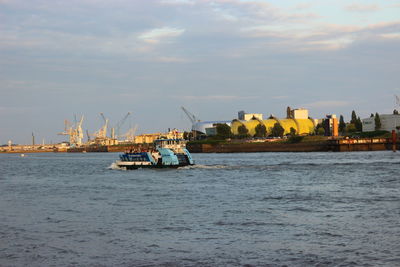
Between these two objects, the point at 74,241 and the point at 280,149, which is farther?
the point at 280,149

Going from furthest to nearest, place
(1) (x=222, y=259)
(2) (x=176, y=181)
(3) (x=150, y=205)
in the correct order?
1. (2) (x=176, y=181)
2. (3) (x=150, y=205)
3. (1) (x=222, y=259)

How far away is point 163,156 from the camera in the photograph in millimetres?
81125

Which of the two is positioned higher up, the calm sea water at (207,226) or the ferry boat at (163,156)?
the ferry boat at (163,156)

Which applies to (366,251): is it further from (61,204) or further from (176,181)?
(176,181)

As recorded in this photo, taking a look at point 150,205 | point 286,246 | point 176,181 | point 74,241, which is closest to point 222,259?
point 286,246

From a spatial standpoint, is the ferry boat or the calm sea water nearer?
the calm sea water

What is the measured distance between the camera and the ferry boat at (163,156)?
8112cm

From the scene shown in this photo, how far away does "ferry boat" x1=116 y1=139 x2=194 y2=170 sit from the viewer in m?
81.1

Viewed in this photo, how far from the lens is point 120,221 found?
105ft

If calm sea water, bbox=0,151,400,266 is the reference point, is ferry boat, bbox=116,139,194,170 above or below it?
above

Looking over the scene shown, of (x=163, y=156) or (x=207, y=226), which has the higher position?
(x=163, y=156)

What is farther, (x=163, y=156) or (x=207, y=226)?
(x=163, y=156)

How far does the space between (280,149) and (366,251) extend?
171 m

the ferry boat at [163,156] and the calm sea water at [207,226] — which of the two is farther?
the ferry boat at [163,156]
